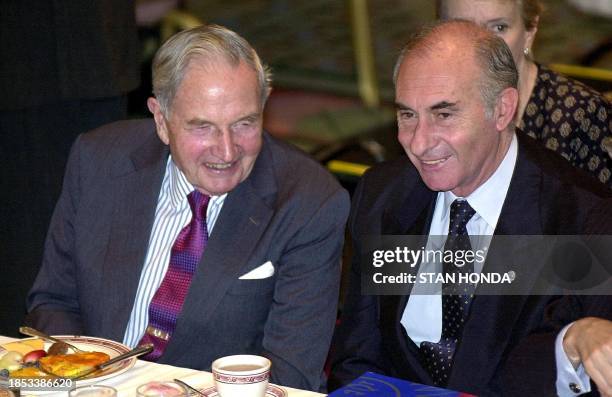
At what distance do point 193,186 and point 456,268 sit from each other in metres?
0.76

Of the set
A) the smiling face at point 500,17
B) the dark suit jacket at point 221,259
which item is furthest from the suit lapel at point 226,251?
the smiling face at point 500,17

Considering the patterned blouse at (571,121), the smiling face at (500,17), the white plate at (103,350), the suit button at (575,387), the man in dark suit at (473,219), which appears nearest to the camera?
the white plate at (103,350)

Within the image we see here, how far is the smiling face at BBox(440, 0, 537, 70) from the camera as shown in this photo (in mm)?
3695

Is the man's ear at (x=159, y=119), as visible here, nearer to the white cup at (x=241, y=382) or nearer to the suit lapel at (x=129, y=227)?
the suit lapel at (x=129, y=227)

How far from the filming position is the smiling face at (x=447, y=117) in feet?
9.37

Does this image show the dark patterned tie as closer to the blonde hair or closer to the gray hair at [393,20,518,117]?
the gray hair at [393,20,518,117]

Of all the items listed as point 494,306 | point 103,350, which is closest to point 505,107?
point 494,306

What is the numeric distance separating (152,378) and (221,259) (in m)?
0.52

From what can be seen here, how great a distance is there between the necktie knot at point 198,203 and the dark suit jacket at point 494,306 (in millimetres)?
410

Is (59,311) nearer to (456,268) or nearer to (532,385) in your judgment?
(456,268)

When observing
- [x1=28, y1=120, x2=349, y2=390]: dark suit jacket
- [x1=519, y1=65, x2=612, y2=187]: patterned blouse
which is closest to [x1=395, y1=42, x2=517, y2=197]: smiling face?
[x1=28, y1=120, x2=349, y2=390]: dark suit jacket

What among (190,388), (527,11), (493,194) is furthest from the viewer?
(527,11)

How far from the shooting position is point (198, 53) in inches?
117

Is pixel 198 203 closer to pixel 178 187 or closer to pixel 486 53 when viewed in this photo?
pixel 178 187
